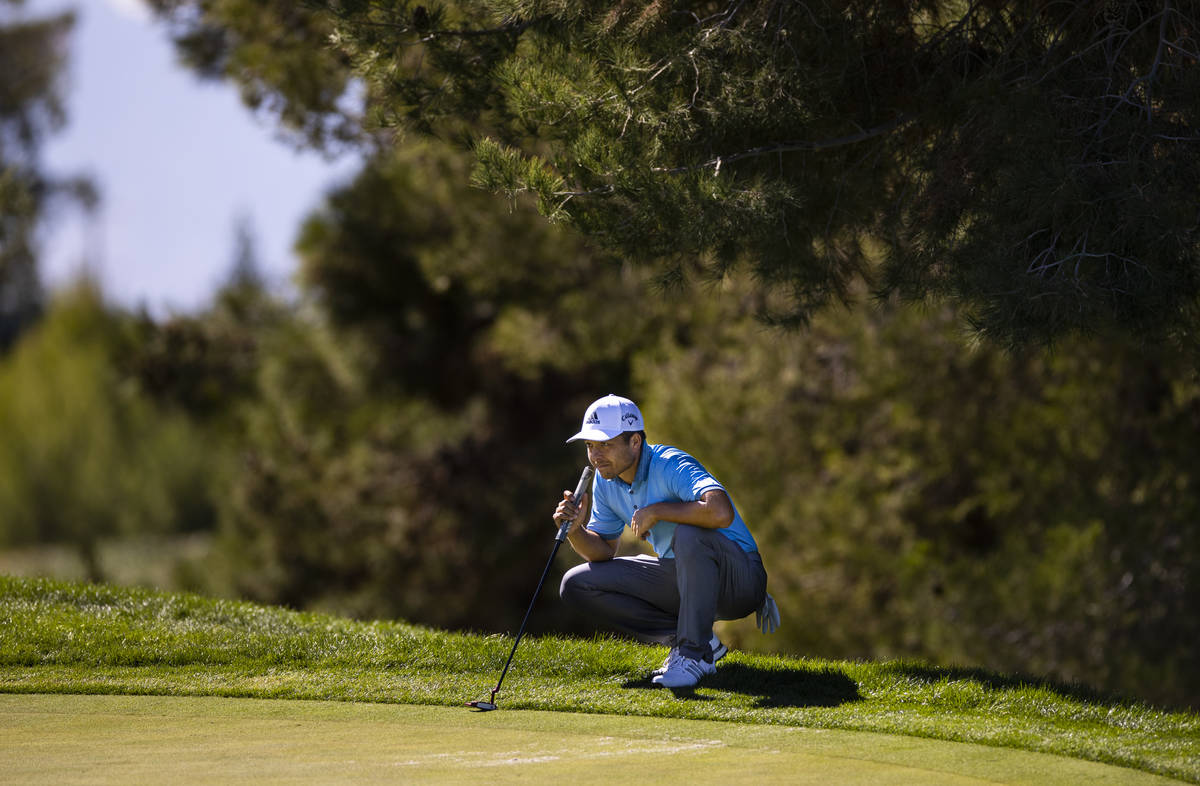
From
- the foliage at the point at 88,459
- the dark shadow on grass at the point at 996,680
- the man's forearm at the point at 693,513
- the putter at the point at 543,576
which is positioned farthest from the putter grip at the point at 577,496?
the foliage at the point at 88,459

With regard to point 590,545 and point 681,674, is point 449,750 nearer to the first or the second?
point 681,674

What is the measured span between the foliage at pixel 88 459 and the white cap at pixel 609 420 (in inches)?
1337

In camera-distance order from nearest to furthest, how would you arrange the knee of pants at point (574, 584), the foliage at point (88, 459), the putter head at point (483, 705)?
the putter head at point (483, 705), the knee of pants at point (574, 584), the foliage at point (88, 459)

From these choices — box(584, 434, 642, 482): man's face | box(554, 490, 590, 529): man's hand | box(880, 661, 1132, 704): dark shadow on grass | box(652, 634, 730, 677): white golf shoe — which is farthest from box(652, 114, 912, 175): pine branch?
box(880, 661, 1132, 704): dark shadow on grass

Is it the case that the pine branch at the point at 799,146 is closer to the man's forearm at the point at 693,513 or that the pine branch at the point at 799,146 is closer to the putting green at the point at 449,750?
the man's forearm at the point at 693,513

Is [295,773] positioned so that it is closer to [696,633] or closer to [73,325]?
[696,633]

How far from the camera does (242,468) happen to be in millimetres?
27000

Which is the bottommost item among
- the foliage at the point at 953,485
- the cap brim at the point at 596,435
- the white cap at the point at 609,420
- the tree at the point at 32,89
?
the foliage at the point at 953,485

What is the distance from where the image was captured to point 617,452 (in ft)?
21.6

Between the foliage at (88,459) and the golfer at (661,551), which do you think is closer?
the golfer at (661,551)

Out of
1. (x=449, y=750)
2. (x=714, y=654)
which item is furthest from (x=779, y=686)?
(x=449, y=750)

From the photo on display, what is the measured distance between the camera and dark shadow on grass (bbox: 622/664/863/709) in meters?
6.29

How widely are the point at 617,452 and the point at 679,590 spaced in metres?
0.72

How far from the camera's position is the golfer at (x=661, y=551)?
6.39 metres
